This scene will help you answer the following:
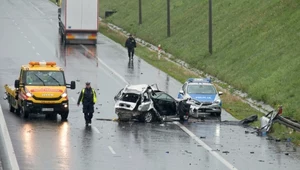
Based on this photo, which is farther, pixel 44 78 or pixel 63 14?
pixel 63 14

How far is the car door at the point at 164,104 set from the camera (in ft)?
123

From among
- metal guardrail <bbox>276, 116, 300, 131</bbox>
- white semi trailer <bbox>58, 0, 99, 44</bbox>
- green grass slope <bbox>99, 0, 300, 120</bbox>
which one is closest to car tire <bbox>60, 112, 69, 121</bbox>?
metal guardrail <bbox>276, 116, 300, 131</bbox>

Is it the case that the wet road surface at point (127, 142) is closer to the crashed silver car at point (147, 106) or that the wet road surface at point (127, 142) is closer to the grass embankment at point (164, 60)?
the crashed silver car at point (147, 106)

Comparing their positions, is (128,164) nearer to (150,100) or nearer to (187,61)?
(150,100)

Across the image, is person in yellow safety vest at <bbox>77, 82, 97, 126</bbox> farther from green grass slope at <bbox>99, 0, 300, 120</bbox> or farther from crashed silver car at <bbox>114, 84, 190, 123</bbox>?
green grass slope at <bbox>99, 0, 300, 120</bbox>

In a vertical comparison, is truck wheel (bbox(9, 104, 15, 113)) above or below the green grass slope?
below

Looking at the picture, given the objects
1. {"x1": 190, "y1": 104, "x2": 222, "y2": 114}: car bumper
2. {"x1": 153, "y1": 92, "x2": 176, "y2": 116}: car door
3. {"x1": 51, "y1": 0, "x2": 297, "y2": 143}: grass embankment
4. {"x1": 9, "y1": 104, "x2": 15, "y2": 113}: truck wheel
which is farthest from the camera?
{"x1": 51, "y1": 0, "x2": 297, "y2": 143}: grass embankment

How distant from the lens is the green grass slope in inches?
1807

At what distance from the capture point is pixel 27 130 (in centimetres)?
3397

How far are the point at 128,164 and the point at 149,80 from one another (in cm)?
2239

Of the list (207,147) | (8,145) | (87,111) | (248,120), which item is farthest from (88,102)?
(248,120)

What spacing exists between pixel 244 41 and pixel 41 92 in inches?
895

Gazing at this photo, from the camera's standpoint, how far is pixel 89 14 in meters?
67.2

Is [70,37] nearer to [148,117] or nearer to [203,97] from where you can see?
[203,97]
